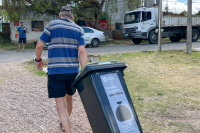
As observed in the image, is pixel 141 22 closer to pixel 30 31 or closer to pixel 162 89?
pixel 30 31

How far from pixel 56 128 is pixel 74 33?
1.43m

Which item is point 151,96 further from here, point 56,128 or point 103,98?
point 103,98

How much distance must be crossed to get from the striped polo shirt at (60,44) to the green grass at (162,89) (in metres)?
1.44

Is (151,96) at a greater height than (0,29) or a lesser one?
lesser

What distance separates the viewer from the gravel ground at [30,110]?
11.7 feet

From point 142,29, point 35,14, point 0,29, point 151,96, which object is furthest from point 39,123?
point 0,29

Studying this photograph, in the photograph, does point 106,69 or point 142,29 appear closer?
point 106,69

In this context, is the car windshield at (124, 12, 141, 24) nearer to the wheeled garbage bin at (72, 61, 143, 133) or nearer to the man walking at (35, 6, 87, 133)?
the man walking at (35, 6, 87, 133)

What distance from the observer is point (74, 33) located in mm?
3053

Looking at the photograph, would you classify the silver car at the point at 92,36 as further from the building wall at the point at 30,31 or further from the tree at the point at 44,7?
the building wall at the point at 30,31

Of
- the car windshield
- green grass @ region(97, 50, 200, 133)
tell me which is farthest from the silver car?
green grass @ region(97, 50, 200, 133)

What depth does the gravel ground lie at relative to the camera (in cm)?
357

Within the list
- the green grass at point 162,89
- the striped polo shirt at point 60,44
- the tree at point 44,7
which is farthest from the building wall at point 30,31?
the striped polo shirt at point 60,44

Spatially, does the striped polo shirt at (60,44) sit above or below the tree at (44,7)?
below
